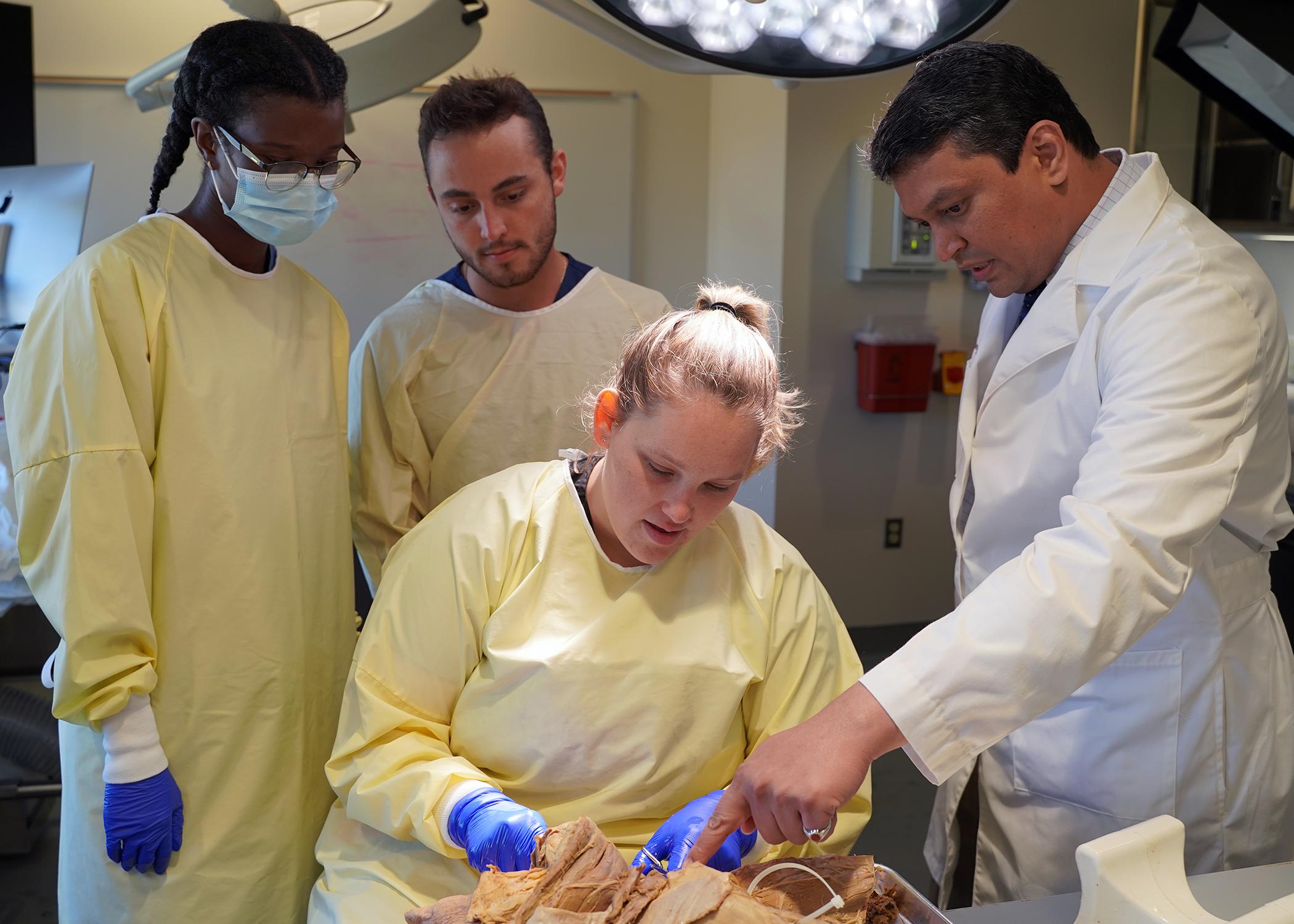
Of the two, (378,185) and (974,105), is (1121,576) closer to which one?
(974,105)

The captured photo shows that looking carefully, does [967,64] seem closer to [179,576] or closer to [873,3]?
[873,3]

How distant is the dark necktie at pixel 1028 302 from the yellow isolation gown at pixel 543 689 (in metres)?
0.49

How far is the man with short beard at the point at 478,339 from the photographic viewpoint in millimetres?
1672

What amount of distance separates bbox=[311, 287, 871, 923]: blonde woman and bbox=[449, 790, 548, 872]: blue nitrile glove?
4cm

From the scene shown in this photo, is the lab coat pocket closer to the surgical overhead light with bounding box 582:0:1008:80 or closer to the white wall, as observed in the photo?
the surgical overhead light with bounding box 582:0:1008:80

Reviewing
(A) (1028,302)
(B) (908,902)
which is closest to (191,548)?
(B) (908,902)

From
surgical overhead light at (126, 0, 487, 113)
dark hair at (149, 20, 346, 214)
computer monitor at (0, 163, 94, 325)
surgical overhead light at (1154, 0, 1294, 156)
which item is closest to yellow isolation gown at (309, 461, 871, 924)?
dark hair at (149, 20, 346, 214)

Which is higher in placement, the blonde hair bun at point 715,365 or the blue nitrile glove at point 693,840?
the blonde hair bun at point 715,365

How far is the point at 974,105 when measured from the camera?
116 centimetres

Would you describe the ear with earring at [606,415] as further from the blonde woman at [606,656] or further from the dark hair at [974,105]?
the dark hair at [974,105]

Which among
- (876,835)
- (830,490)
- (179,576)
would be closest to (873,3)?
(179,576)

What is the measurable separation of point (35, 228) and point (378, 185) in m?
1.32

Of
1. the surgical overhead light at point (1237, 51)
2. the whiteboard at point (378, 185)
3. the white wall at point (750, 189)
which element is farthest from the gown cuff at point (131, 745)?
the whiteboard at point (378, 185)

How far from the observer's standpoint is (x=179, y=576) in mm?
1318
